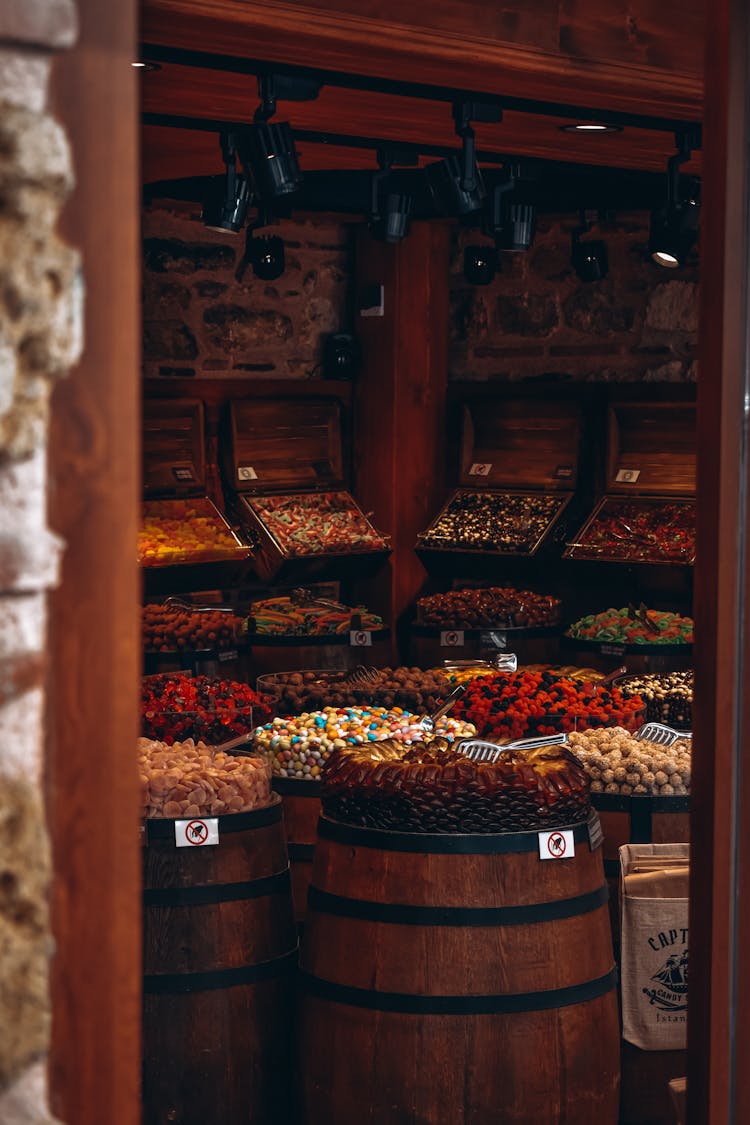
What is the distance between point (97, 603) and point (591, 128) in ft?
14.6

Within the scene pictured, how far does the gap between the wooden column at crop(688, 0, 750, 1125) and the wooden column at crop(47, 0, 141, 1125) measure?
1.04 meters

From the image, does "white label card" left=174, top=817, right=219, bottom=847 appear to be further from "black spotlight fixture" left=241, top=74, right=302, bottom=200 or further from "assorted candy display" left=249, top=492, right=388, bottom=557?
"assorted candy display" left=249, top=492, right=388, bottom=557

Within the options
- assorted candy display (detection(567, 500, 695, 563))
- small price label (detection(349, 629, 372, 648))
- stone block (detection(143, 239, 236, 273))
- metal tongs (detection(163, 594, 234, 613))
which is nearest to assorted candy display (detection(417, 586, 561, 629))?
assorted candy display (detection(567, 500, 695, 563))

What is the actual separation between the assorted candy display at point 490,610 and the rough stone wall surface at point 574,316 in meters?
1.47

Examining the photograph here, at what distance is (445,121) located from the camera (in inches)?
210

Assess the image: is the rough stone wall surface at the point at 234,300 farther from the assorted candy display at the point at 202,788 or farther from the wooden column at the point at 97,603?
the wooden column at the point at 97,603

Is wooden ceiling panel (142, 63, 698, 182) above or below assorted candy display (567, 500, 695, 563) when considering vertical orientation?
above

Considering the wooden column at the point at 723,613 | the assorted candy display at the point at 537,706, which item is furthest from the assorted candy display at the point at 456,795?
the assorted candy display at the point at 537,706

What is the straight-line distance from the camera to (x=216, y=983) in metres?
3.33

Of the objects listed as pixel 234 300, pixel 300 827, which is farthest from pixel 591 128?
pixel 234 300

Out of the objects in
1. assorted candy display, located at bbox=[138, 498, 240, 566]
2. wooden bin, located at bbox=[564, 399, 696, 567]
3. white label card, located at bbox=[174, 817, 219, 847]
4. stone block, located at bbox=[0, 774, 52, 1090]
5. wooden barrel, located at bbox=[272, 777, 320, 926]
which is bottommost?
wooden barrel, located at bbox=[272, 777, 320, 926]

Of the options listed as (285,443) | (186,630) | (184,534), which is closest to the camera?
(186,630)

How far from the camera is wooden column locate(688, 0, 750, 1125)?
84.5 inches

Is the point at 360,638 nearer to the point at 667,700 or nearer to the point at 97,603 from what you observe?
the point at 667,700
